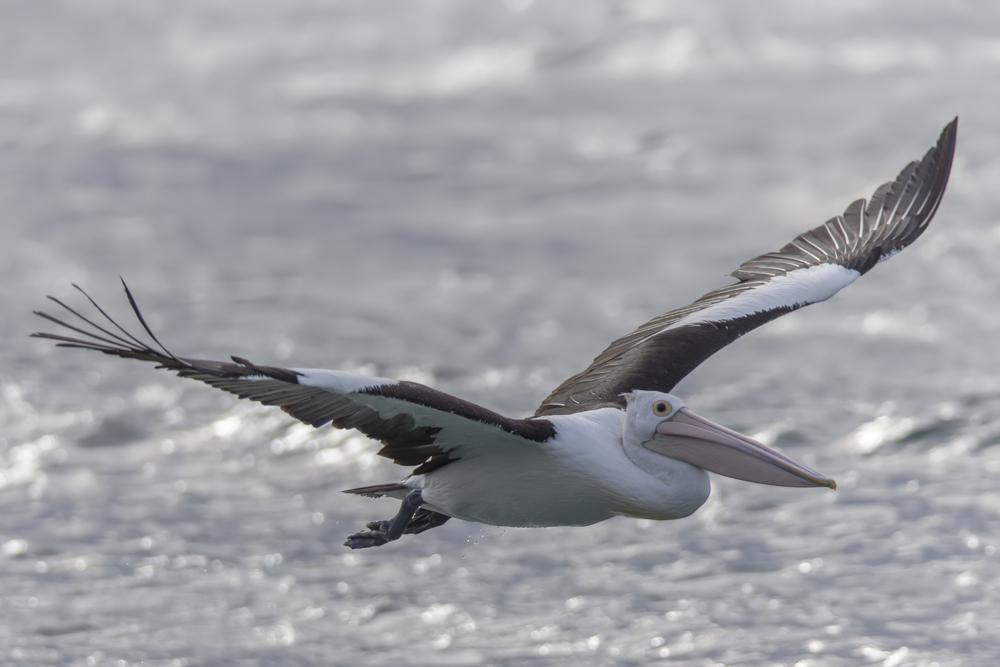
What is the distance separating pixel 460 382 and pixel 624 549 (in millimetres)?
3264

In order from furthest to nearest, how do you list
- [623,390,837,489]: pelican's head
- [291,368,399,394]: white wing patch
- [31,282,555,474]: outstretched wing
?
[623,390,837,489]: pelican's head, [291,368,399,394]: white wing patch, [31,282,555,474]: outstretched wing

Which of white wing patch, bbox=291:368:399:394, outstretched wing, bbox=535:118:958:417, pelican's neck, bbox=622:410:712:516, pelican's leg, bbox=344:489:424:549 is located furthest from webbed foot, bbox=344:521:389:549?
white wing patch, bbox=291:368:399:394

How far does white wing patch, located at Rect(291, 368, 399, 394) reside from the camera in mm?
7598

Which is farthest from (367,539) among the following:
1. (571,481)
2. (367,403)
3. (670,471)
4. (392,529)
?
(670,471)

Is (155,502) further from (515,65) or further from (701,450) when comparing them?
(515,65)

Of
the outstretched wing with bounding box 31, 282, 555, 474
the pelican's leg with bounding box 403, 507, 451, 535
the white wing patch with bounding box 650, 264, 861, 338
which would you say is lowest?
the pelican's leg with bounding box 403, 507, 451, 535

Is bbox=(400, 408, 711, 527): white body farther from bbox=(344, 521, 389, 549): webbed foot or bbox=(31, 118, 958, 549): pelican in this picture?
bbox=(344, 521, 389, 549): webbed foot

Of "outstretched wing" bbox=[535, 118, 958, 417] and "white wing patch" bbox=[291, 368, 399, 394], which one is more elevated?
"outstretched wing" bbox=[535, 118, 958, 417]

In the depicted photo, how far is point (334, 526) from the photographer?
16609 mm

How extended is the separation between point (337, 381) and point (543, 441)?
1.56 m

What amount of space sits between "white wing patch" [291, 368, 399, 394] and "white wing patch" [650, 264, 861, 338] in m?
3.71

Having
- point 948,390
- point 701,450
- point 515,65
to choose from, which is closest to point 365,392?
point 701,450

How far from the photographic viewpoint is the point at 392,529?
9.45 metres

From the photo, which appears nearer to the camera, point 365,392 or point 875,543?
point 365,392
